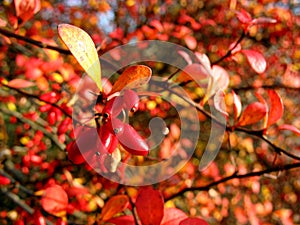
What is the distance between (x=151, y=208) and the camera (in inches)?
24.1

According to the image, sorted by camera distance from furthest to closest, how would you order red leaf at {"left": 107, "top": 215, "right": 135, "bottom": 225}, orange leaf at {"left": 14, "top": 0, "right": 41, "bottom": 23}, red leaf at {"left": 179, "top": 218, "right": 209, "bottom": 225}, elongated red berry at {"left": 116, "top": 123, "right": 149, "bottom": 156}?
1. orange leaf at {"left": 14, "top": 0, "right": 41, "bottom": 23}
2. red leaf at {"left": 107, "top": 215, "right": 135, "bottom": 225}
3. red leaf at {"left": 179, "top": 218, "right": 209, "bottom": 225}
4. elongated red berry at {"left": 116, "top": 123, "right": 149, "bottom": 156}

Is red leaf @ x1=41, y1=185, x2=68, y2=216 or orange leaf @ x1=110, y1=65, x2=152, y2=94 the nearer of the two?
orange leaf @ x1=110, y1=65, x2=152, y2=94

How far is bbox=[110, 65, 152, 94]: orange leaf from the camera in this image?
461 millimetres

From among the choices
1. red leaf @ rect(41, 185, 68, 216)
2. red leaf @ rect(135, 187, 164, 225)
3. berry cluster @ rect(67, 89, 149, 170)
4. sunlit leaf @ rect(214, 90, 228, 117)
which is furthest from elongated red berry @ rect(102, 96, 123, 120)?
red leaf @ rect(41, 185, 68, 216)

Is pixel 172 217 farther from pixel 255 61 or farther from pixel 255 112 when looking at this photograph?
pixel 255 61

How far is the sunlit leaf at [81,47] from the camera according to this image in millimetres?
457

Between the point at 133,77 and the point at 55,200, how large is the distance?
478mm

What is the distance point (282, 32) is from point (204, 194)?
5.40ft

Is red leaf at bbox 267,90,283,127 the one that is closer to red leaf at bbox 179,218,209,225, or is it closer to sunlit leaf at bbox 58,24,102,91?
red leaf at bbox 179,218,209,225

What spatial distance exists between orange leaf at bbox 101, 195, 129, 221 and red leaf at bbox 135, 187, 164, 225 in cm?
Result: 9

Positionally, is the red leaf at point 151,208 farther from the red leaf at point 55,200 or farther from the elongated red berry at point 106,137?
the red leaf at point 55,200

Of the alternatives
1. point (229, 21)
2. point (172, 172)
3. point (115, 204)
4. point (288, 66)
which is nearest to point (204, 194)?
point (172, 172)

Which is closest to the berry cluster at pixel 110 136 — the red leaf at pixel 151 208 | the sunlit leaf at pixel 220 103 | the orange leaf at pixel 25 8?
the red leaf at pixel 151 208

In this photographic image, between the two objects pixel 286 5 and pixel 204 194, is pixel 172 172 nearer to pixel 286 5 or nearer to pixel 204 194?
pixel 204 194
